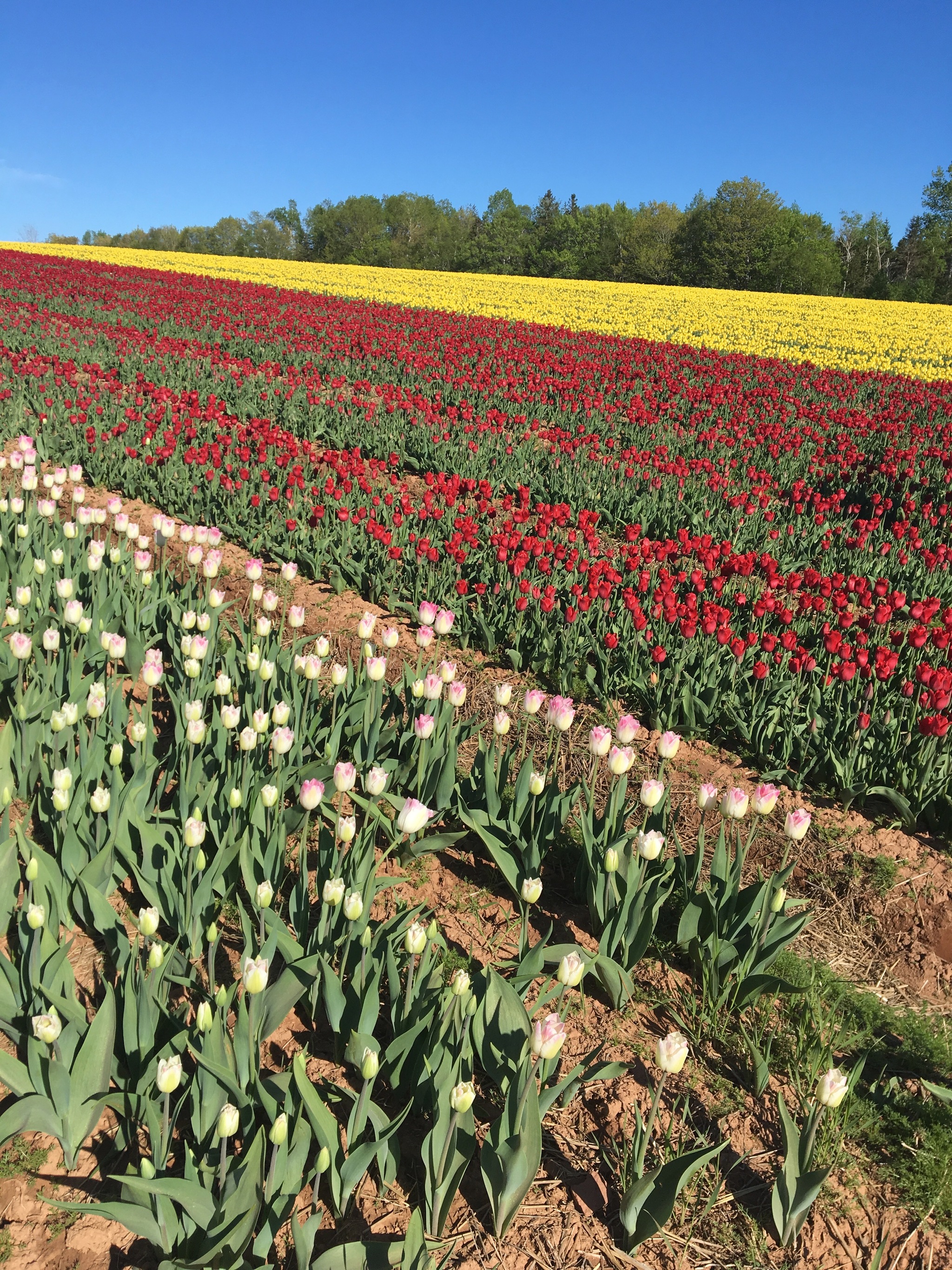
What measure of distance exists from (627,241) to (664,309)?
49.0 metres

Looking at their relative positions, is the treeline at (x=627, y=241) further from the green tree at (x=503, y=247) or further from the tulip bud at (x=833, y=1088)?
the tulip bud at (x=833, y=1088)

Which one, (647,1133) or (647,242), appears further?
(647,242)

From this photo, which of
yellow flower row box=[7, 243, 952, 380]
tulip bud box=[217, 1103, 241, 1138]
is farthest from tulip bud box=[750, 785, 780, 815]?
yellow flower row box=[7, 243, 952, 380]

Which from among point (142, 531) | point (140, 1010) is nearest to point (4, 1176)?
point (140, 1010)

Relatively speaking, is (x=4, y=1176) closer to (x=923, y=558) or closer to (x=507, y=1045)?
(x=507, y=1045)

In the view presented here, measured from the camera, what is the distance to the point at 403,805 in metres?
3.43

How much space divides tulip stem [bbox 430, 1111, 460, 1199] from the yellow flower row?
22.7m

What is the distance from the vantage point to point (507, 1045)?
2.27 meters

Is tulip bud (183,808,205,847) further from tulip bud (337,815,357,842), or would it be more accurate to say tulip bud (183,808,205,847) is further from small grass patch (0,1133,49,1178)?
small grass patch (0,1133,49,1178)

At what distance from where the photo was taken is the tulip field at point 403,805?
2070 mm

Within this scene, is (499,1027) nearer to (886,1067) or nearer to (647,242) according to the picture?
(886,1067)

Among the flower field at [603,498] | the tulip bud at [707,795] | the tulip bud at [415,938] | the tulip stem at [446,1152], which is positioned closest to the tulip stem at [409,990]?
the tulip bud at [415,938]

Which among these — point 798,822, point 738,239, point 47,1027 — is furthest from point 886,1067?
point 738,239

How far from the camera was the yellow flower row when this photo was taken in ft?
80.7
